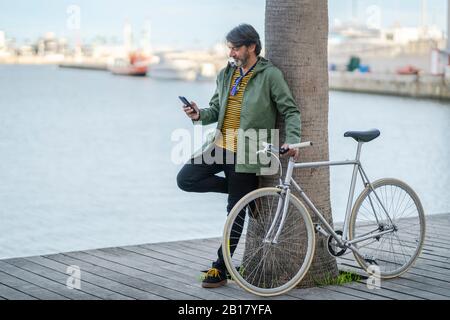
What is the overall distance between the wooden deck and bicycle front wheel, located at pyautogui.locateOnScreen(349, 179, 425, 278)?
12 cm

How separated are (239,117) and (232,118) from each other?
2.1 inches

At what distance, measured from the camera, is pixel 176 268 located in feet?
22.5

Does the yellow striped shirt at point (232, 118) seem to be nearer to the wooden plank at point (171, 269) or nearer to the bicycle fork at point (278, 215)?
the bicycle fork at point (278, 215)

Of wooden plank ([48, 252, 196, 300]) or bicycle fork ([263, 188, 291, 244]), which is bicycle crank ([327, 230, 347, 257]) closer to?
bicycle fork ([263, 188, 291, 244])

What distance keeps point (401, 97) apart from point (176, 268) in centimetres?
5188

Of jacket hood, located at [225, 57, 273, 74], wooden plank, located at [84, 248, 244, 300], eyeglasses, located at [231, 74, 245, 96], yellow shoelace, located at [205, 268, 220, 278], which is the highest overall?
jacket hood, located at [225, 57, 273, 74]

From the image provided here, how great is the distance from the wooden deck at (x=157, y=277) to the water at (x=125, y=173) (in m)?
3.70

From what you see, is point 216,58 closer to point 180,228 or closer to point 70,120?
point 70,120

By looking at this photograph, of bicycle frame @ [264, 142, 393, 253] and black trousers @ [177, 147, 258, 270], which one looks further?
black trousers @ [177, 147, 258, 270]

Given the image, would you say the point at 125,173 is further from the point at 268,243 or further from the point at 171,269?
the point at 268,243

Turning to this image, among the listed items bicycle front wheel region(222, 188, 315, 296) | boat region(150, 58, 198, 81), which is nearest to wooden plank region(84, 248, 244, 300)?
bicycle front wheel region(222, 188, 315, 296)

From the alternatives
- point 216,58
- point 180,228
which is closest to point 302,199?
point 180,228

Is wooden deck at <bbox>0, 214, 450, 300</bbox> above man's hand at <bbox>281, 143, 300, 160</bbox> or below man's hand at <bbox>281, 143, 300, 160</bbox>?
below

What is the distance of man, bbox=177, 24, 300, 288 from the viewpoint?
238 inches
